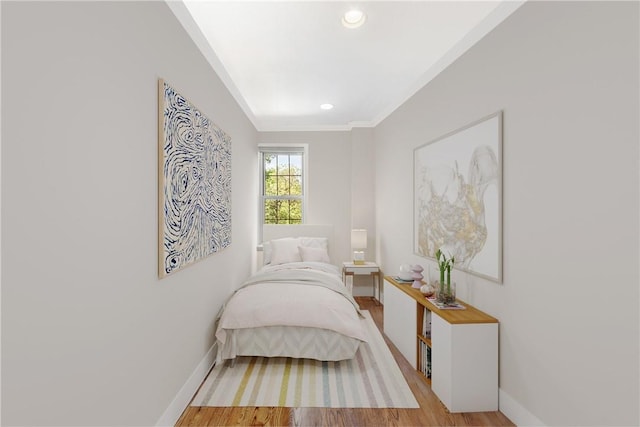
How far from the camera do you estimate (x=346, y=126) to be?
5.06 metres

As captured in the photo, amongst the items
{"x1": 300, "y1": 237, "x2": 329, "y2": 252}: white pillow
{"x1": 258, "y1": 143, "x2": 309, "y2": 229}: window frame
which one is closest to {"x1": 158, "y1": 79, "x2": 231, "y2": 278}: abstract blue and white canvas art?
{"x1": 300, "y1": 237, "x2": 329, "y2": 252}: white pillow

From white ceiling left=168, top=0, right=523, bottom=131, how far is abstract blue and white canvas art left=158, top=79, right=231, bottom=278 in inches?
23.2

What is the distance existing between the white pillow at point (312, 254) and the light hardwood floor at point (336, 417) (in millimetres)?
2461

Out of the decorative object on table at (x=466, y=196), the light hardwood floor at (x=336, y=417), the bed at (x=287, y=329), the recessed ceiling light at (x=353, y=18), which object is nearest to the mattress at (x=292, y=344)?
the bed at (x=287, y=329)

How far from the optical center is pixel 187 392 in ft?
7.00

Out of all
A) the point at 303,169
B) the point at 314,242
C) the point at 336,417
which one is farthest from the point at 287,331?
the point at 303,169

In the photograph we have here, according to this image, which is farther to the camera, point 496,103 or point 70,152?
point 496,103

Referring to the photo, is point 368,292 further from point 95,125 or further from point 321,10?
point 95,125

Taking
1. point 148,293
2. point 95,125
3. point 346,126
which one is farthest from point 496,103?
point 346,126

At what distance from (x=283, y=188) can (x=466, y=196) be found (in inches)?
132

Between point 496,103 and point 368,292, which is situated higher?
point 496,103

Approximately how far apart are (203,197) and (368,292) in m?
3.28

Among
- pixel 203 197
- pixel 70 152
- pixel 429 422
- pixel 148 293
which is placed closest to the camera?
pixel 70 152

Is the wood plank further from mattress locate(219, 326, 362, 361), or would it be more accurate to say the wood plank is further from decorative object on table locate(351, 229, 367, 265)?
decorative object on table locate(351, 229, 367, 265)
